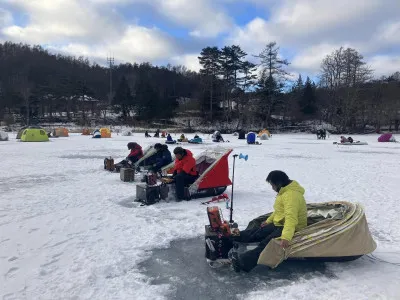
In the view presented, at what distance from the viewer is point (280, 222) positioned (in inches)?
192

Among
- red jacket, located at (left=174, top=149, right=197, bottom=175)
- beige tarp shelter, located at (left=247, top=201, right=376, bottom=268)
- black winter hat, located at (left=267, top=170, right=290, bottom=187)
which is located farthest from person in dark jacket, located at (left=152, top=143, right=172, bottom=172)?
beige tarp shelter, located at (left=247, top=201, right=376, bottom=268)

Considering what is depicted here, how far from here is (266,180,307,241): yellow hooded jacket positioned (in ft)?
14.4

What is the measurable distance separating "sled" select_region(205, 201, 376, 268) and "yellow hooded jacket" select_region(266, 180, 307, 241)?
0.50ft

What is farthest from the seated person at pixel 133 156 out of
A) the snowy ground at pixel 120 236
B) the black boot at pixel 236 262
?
the black boot at pixel 236 262

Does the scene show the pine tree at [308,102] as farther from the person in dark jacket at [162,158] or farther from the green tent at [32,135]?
the person in dark jacket at [162,158]

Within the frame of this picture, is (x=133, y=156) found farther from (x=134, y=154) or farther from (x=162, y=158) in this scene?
(x=162, y=158)

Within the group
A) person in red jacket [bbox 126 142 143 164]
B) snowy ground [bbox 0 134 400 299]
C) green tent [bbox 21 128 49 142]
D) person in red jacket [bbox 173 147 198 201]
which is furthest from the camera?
green tent [bbox 21 128 49 142]

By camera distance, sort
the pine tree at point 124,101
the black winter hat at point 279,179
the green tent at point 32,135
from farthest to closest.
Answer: the pine tree at point 124,101
the green tent at point 32,135
the black winter hat at point 279,179

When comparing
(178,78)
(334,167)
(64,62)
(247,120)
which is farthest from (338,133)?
(64,62)

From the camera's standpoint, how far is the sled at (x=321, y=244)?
4332 mm

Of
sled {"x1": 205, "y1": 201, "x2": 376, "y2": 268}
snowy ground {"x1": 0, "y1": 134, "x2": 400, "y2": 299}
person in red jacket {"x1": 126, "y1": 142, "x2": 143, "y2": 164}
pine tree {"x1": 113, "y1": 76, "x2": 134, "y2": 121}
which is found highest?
pine tree {"x1": 113, "y1": 76, "x2": 134, "y2": 121}

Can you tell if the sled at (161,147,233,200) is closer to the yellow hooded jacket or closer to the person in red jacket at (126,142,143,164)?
the yellow hooded jacket

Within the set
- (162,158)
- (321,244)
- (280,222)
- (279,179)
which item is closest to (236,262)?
(280,222)

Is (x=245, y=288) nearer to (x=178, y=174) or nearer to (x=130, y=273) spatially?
(x=130, y=273)
